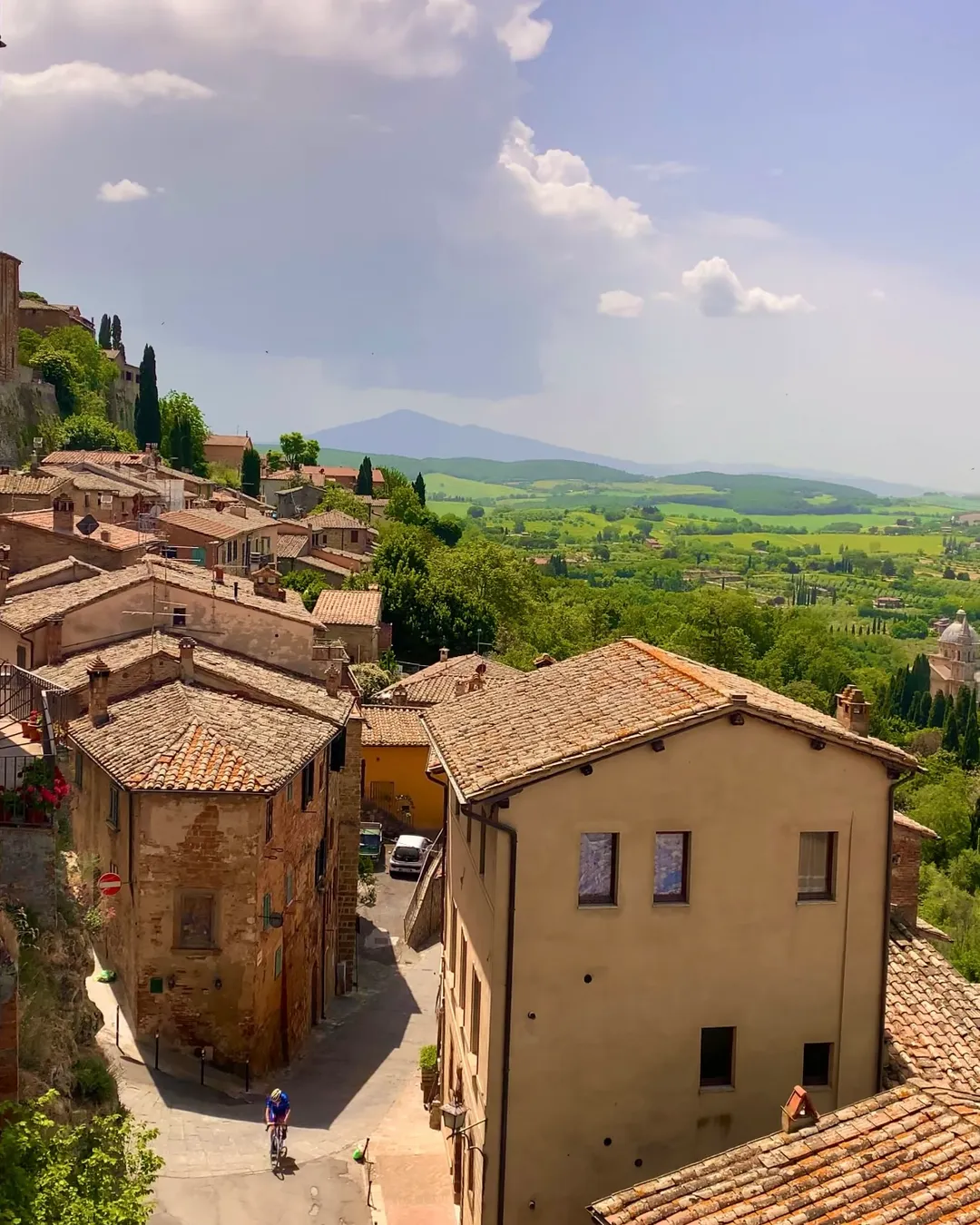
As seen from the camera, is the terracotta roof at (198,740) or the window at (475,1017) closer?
the window at (475,1017)

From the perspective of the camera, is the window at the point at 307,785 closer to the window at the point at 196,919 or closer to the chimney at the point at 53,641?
the window at the point at 196,919

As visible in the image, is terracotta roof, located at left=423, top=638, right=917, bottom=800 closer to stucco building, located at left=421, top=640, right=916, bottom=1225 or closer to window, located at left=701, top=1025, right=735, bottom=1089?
stucco building, located at left=421, top=640, right=916, bottom=1225

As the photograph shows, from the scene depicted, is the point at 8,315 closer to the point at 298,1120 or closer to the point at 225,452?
the point at 225,452

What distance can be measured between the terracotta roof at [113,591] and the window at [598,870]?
16704mm

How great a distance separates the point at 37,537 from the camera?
134ft

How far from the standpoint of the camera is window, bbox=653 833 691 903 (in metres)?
16.4

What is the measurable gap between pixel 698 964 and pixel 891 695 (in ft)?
339

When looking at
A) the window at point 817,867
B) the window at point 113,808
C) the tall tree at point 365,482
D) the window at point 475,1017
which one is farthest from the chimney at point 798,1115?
the tall tree at point 365,482

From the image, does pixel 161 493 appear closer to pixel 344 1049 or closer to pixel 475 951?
pixel 344 1049

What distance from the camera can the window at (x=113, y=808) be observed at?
23641 millimetres

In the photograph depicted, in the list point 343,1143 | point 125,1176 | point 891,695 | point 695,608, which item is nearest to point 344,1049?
point 343,1143

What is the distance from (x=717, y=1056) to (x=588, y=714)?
195 inches

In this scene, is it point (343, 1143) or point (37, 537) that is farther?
point (37, 537)

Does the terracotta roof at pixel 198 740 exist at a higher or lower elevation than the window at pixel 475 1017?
higher
